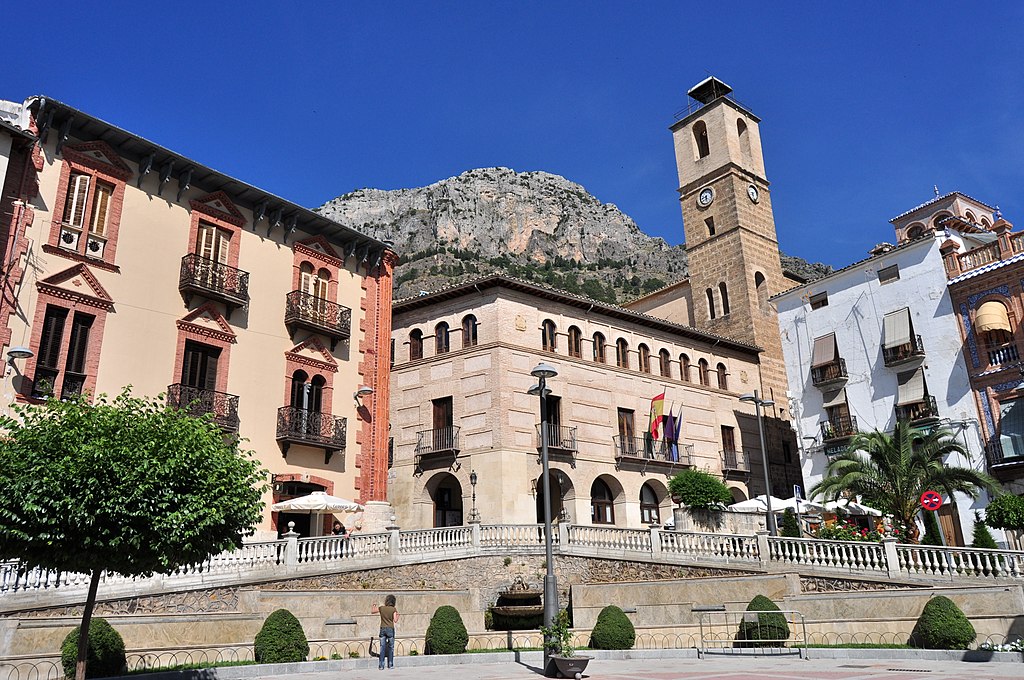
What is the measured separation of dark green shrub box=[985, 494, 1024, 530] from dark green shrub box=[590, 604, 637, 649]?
12.8 meters

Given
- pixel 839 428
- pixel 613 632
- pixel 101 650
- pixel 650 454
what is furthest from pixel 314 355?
pixel 839 428

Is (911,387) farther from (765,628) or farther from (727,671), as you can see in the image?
(727,671)

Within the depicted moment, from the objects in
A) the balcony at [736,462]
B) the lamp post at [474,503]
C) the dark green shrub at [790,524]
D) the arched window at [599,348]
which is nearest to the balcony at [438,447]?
the lamp post at [474,503]

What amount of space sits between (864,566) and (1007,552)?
3.39 m

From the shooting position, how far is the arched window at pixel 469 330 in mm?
34531

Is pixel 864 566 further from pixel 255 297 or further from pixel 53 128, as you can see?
pixel 53 128

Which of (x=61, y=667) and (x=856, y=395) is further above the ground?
(x=856, y=395)

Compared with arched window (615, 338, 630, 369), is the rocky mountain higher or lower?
higher

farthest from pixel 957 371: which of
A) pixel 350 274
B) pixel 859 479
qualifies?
pixel 350 274

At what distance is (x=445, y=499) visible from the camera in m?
34.6

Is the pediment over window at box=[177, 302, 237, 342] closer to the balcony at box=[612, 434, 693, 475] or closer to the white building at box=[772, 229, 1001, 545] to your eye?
the balcony at box=[612, 434, 693, 475]

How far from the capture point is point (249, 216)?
85.8ft

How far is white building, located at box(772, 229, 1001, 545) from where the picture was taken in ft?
107

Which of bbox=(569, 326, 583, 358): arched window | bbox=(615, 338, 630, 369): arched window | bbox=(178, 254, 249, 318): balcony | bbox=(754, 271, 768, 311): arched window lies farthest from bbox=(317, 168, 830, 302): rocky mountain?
bbox=(178, 254, 249, 318): balcony
